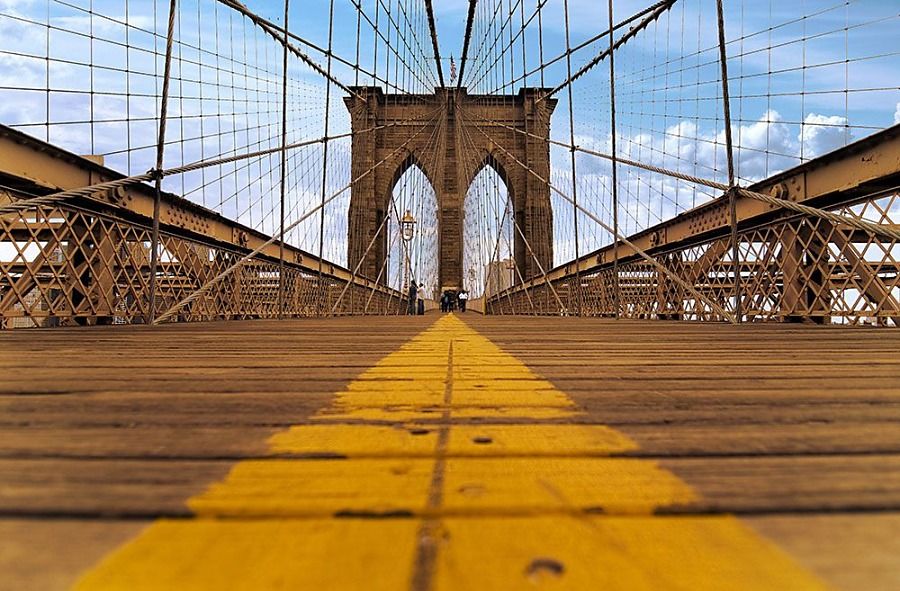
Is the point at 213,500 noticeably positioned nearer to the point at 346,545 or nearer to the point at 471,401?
the point at 346,545

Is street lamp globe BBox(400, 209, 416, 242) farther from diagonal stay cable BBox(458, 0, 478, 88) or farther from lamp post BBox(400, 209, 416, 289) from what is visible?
diagonal stay cable BBox(458, 0, 478, 88)

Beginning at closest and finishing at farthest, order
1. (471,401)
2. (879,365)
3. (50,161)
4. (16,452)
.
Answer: (16,452)
(471,401)
(879,365)
(50,161)

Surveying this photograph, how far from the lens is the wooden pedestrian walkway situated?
0.85 ft

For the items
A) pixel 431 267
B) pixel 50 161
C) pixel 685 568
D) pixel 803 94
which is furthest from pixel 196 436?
pixel 431 267

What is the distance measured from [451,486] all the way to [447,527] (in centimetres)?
6

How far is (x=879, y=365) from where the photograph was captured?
1.01 m

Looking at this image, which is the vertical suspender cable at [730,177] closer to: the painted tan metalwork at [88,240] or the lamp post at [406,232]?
the painted tan metalwork at [88,240]

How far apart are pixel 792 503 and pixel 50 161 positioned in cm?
339

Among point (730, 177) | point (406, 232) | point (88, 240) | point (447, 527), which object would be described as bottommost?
point (447, 527)

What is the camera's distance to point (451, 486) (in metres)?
0.36

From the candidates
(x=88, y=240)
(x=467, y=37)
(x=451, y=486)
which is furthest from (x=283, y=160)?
(x=467, y=37)

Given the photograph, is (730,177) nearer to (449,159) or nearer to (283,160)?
(283,160)

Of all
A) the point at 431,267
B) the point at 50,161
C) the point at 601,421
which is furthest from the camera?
the point at 431,267

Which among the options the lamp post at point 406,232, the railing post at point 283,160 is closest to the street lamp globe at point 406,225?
the lamp post at point 406,232
